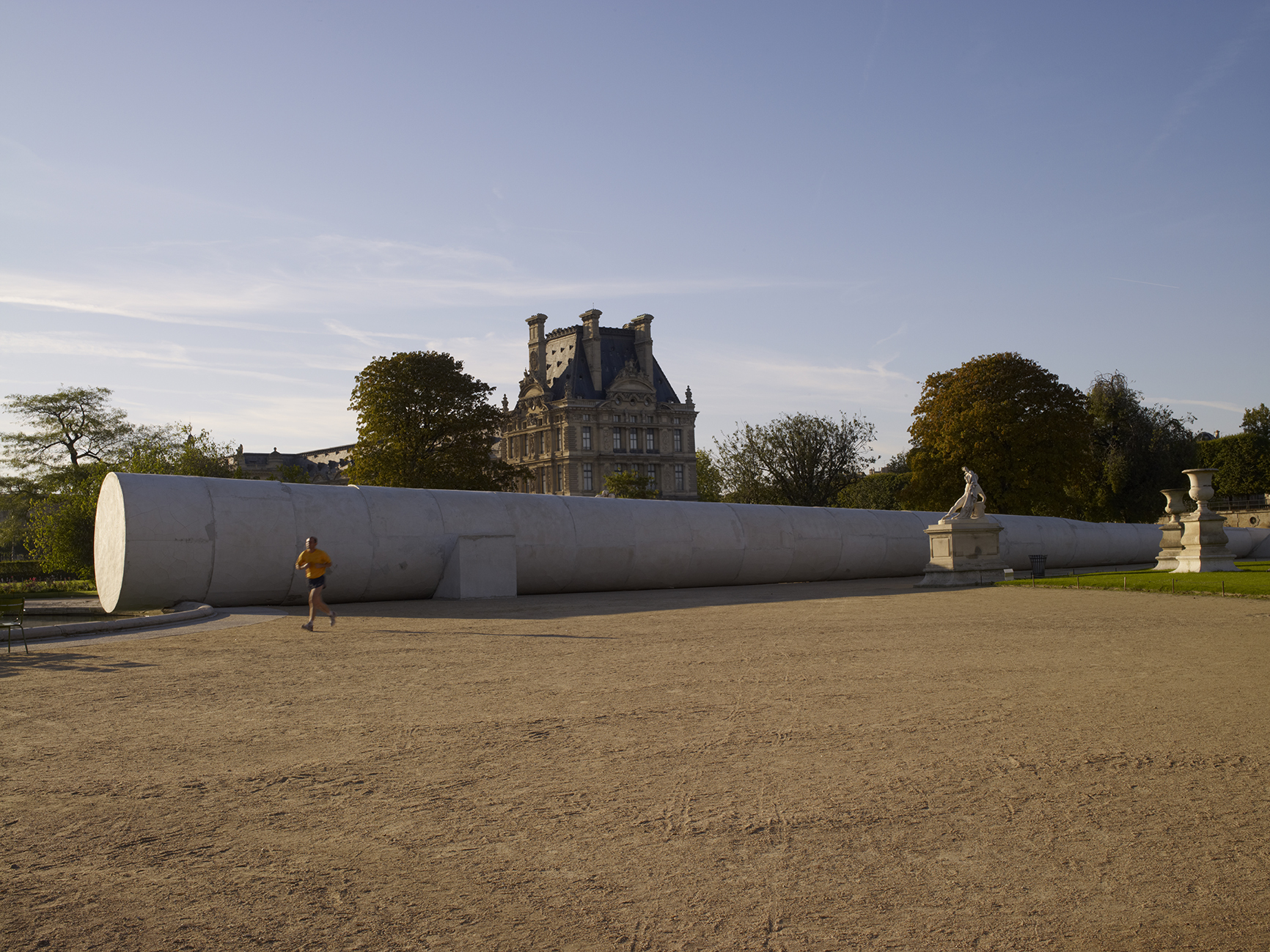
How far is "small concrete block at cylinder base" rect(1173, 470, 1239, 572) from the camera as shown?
2925cm

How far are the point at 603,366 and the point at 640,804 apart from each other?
357 feet

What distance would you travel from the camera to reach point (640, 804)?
5883 mm

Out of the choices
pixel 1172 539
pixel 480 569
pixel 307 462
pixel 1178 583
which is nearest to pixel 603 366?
pixel 307 462

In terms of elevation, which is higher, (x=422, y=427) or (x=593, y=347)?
(x=593, y=347)

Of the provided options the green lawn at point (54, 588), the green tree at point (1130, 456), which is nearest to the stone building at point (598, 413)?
the green tree at point (1130, 456)

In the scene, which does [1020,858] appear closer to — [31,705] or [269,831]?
[269,831]

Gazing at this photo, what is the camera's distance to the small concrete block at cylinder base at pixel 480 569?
2409 centimetres

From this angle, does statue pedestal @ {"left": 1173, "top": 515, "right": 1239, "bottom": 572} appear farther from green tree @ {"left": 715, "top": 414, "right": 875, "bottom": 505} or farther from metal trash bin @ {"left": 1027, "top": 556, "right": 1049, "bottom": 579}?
green tree @ {"left": 715, "top": 414, "right": 875, "bottom": 505}

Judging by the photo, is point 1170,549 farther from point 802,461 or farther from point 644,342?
point 644,342

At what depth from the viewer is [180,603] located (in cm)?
2080

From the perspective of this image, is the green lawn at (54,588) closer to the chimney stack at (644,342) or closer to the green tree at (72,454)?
the green tree at (72,454)

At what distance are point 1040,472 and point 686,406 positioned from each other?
2635 inches

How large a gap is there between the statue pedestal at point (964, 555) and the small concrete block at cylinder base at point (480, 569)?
11.7 metres

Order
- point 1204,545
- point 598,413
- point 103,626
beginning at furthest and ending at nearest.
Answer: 1. point 598,413
2. point 1204,545
3. point 103,626
